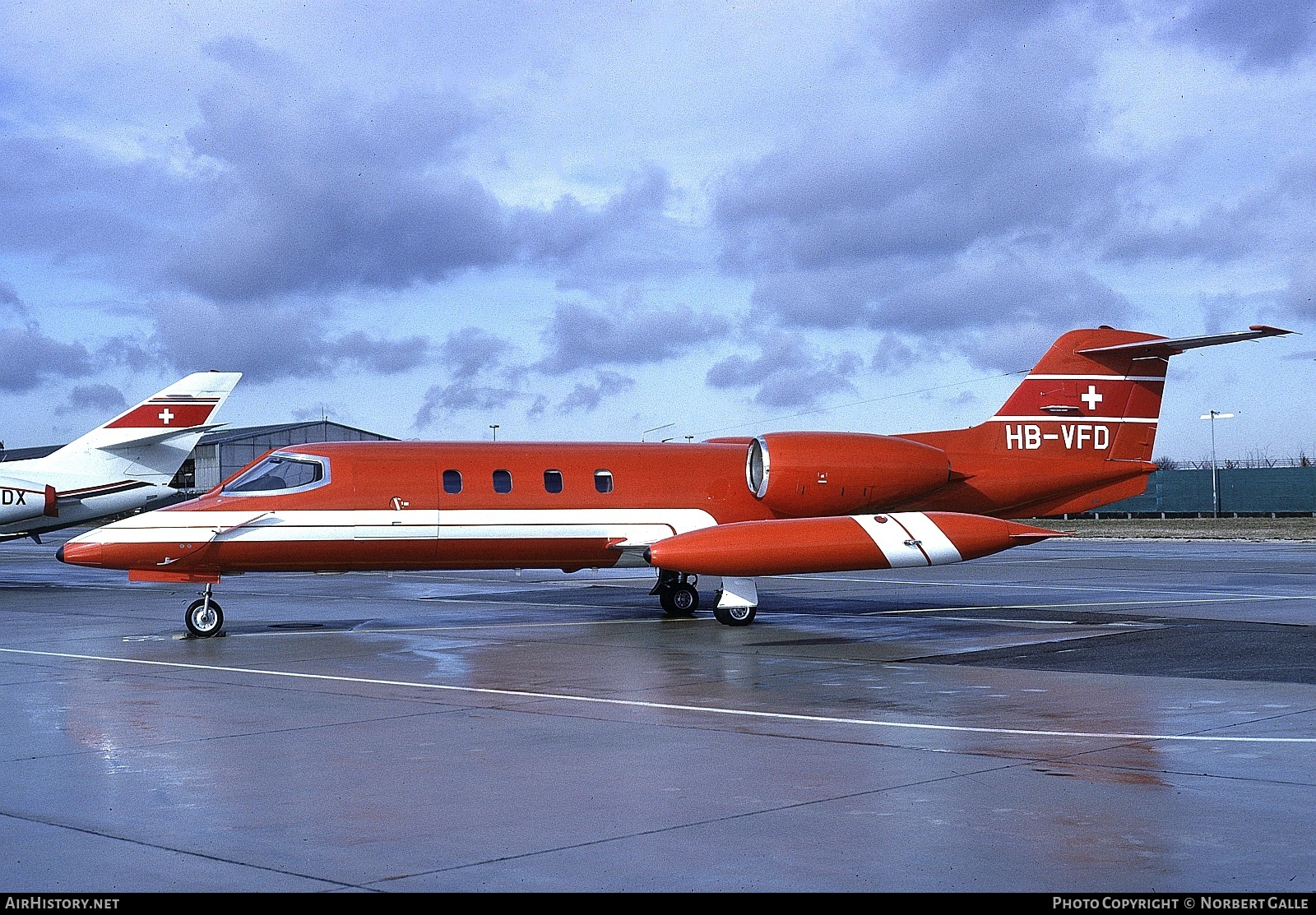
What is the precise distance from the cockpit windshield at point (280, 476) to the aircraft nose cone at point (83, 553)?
6.32 feet

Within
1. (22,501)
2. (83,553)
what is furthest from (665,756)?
(22,501)

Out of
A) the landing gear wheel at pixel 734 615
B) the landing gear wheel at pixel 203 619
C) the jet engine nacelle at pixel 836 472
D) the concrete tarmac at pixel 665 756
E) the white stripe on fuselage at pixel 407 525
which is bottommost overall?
the concrete tarmac at pixel 665 756

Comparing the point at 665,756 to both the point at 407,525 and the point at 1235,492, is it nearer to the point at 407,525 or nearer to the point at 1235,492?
the point at 407,525

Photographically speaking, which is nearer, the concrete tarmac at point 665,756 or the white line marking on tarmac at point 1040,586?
the concrete tarmac at point 665,756

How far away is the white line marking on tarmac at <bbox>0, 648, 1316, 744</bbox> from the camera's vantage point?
9.95 meters

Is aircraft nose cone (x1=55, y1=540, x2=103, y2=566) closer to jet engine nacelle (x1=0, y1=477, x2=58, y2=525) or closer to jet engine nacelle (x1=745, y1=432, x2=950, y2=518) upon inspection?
jet engine nacelle (x1=745, y1=432, x2=950, y2=518)

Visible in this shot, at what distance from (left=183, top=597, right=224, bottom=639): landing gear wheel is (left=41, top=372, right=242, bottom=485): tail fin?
16.1m

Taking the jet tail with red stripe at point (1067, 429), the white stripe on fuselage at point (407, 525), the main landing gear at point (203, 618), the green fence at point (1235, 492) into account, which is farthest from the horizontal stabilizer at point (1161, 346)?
the green fence at point (1235, 492)

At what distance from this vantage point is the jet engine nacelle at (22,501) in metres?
31.5

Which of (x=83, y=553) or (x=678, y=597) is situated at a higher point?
(x=83, y=553)

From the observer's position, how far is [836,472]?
20.8 meters

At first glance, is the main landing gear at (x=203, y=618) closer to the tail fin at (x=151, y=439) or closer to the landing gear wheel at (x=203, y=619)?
the landing gear wheel at (x=203, y=619)

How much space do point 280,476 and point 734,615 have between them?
21.8 ft
